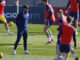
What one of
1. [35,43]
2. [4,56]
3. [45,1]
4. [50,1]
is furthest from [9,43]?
[50,1]

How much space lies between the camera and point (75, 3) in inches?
984

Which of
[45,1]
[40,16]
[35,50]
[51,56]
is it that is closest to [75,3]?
[45,1]

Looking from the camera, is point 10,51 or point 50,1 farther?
point 50,1

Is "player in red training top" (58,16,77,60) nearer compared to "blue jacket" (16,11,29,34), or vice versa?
"player in red training top" (58,16,77,60)

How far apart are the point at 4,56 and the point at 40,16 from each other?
24.6 m

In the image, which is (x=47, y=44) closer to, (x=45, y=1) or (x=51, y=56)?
(x=45, y=1)

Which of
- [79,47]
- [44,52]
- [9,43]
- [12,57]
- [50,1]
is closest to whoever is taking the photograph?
[12,57]

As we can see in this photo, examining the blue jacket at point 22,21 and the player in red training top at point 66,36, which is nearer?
the player in red training top at point 66,36

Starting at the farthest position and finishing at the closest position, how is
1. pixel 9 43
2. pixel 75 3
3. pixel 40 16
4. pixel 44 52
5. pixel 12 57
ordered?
pixel 40 16, pixel 75 3, pixel 9 43, pixel 44 52, pixel 12 57

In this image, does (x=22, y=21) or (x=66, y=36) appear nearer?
(x=66, y=36)

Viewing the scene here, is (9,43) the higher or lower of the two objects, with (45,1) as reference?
lower

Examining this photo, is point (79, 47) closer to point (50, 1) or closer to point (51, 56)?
point (51, 56)

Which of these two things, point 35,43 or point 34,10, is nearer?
point 35,43

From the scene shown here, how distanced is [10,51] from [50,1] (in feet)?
113
